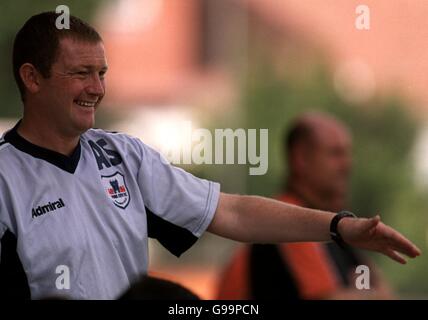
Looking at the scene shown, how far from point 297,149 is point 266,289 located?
81cm

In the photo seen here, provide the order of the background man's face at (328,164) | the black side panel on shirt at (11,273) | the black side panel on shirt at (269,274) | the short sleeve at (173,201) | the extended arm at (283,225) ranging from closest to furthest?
the black side panel on shirt at (11,273)
the extended arm at (283,225)
the short sleeve at (173,201)
the black side panel on shirt at (269,274)
the background man's face at (328,164)

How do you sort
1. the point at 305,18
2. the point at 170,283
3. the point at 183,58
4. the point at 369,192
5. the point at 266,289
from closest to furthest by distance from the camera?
the point at 170,283, the point at 266,289, the point at 369,192, the point at 305,18, the point at 183,58

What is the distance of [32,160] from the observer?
3.28 meters

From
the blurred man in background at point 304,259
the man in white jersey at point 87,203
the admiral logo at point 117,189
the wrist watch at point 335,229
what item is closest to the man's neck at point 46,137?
the man in white jersey at point 87,203

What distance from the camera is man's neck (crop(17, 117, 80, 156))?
3314 millimetres

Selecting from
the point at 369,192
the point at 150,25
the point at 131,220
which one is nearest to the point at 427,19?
the point at 369,192

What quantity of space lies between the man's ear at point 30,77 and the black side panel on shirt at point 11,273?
1.49 ft

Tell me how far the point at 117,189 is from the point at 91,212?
0.12 m

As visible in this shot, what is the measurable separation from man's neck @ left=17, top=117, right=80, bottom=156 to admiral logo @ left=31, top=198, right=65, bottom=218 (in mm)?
156

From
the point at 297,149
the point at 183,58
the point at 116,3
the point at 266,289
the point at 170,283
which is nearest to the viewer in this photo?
the point at 170,283

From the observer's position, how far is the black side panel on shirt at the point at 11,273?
3.13 metres

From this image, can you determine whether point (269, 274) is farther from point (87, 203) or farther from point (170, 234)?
point (87, 203)

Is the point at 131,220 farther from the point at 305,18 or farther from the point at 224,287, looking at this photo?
the point at 305,18

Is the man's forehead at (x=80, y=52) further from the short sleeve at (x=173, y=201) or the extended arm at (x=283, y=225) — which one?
the extended arm at (x=283, y=225)
